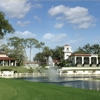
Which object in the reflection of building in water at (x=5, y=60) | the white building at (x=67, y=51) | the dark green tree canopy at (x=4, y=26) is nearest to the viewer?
the dark green tree canopy at (x=4, y=26)

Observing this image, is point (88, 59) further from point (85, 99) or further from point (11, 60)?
point (85, 99)

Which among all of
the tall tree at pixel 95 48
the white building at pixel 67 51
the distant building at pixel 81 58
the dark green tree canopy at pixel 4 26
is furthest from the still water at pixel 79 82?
the tall tree at pixel 95 48

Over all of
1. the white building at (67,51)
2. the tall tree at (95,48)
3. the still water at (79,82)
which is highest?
the tall tree at (95,48)

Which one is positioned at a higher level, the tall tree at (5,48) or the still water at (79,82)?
the tall tree at (5,48)

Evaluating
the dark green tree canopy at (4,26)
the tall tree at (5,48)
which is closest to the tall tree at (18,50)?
the tall tree at (5,48)

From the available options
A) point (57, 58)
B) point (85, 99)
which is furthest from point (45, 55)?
point (85, 99)

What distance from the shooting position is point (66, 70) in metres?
57.5

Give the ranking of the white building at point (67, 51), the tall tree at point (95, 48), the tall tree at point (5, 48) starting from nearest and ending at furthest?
the tall tree at point (5, 48), the white building at point (67, 51), the tall tree at point (95, 48)

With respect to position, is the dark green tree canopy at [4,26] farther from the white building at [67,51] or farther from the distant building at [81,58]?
the white building at [67,51]

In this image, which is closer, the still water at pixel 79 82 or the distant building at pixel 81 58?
the still water at pixel 79 82

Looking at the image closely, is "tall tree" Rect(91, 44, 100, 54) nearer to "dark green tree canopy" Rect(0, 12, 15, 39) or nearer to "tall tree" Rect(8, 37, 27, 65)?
"tall tree" Rect(8, 37, 27, 65)

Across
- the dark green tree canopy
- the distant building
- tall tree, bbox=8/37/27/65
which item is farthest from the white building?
the dark green tree canopy

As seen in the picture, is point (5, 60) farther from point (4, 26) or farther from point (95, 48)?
point (95, 48)

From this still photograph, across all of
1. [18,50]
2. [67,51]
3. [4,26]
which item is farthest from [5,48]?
[4,26]
